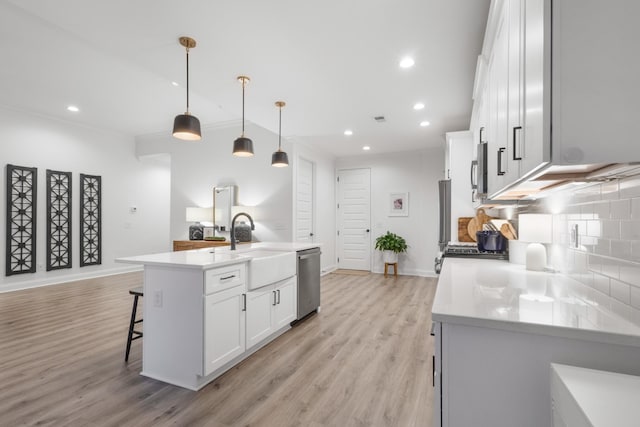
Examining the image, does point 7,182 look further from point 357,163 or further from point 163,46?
point 357,163

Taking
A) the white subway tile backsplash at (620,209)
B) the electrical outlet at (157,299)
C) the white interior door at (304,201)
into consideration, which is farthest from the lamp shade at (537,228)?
the white interior door at (304,201)

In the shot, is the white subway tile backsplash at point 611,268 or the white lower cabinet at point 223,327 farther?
the white lower cabinet at point 223,327

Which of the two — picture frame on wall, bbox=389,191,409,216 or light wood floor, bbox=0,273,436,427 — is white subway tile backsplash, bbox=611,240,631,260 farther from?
picture frame on wall, bbox=389,191,409,216

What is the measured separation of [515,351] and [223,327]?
6.36ft

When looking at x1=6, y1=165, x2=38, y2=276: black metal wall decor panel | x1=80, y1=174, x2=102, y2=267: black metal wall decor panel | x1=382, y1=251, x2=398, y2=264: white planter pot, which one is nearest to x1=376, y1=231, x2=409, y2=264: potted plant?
x1=382, y1=251, x2=398, y2=264: white planter pot

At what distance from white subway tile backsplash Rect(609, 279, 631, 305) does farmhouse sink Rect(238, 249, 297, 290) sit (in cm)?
223

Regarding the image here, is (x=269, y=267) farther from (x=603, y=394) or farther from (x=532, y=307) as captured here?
(x=603, y=394)

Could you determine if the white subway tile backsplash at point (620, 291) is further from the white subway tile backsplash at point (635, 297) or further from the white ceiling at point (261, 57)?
the white ceiling at point (261, 57)

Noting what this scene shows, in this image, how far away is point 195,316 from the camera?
2131 mm

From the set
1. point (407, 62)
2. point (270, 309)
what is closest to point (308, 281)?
point (270, 309)

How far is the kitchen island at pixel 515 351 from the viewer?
878mm

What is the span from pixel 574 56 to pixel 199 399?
98.4 inches

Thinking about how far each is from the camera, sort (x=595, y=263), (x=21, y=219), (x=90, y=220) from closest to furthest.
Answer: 1. (x=595, y=263)
2. (x=21, y=219)
3. (x=90, y=220)

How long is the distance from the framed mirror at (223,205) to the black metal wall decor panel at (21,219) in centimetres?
294
